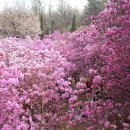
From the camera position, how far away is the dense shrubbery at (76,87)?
7.01 m

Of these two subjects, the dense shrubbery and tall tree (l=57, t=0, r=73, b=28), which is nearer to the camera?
the dense shrubbery

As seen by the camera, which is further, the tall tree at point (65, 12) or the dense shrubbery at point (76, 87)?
the tall tree at point (65, 12)

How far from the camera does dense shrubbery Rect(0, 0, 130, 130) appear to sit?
7008 mm

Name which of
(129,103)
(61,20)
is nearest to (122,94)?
(129,103)

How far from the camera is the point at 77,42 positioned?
1315 cm

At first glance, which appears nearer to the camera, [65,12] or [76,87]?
[76,87]

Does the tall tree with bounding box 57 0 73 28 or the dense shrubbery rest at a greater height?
the tall tree with bounding box 57 0 73 28

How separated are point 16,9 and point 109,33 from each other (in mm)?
27656

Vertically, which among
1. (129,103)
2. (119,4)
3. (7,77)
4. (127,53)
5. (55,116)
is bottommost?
(55,116)

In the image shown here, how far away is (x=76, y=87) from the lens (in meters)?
8.07

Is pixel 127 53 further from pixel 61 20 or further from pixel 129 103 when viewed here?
pixel 61 20

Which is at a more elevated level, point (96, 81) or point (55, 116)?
point (96, 81)

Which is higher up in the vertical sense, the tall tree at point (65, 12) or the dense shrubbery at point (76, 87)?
the tall tree at point (65, 12)

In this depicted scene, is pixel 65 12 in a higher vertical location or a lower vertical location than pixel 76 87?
higher
